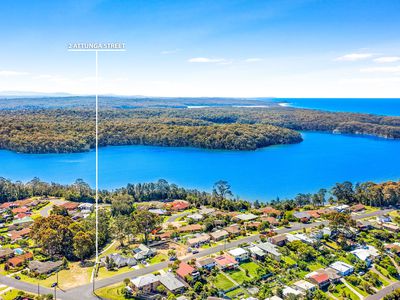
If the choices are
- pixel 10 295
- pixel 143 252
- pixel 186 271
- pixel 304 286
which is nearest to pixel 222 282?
pixel 186 271

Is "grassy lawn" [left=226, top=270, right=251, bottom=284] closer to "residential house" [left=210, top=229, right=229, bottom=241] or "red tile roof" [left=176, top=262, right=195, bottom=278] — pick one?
"red tile roof" [left=176, top=262, right=195, bottom=278]

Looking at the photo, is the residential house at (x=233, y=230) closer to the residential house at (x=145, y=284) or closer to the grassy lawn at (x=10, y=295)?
the residential house at (x=145, y=284)

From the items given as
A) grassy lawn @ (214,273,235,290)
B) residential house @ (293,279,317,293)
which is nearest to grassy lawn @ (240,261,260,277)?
grassy lawn @ (214,273,235,290)

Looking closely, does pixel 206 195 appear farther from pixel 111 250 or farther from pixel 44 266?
pixel 44 266

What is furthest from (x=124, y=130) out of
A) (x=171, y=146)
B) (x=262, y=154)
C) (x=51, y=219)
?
(x=51, y=219)

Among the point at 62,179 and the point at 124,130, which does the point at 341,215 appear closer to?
the point at 62,179

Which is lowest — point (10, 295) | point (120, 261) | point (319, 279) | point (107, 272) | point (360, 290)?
point (10, 295)
